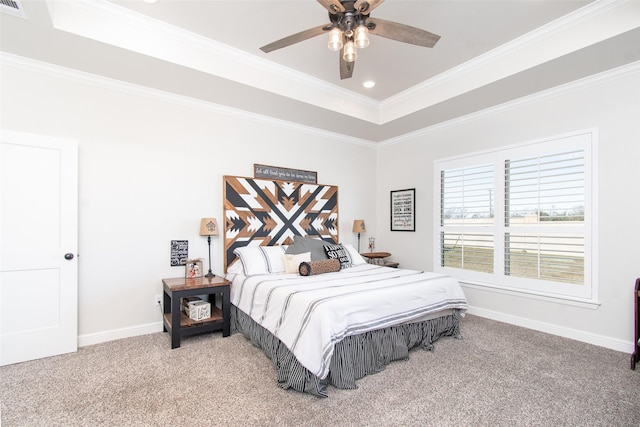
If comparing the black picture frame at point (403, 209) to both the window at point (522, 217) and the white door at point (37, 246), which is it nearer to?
the window at point (522, 217)

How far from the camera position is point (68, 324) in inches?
114

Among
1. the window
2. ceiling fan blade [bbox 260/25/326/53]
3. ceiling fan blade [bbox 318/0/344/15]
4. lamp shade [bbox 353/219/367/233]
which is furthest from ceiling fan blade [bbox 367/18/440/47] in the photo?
lamp shade [bbox 353/219/367/233]

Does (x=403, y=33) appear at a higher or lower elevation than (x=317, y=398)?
higher

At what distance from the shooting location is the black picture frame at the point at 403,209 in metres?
5.00

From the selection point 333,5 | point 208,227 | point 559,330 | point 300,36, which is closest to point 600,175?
point 559,330

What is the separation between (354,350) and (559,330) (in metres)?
2.53

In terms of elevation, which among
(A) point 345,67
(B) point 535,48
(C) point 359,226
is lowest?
(C) point 359,226

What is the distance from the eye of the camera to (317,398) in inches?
85.9

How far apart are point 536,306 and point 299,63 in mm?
3893

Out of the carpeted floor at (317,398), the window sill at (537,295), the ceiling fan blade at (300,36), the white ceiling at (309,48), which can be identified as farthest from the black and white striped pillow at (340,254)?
the ceiling fan blade at (300,36)

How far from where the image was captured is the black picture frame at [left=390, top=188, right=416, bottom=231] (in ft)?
16.4

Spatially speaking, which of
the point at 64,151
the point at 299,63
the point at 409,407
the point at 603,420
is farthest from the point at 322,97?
the point at 603,420

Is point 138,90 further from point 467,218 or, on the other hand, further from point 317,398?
point 467,218

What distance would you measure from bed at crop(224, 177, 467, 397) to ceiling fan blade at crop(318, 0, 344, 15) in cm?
201
